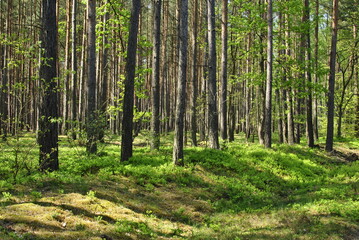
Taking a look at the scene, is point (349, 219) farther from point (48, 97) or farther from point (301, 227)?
point (48, 97)

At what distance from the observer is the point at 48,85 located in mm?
8414

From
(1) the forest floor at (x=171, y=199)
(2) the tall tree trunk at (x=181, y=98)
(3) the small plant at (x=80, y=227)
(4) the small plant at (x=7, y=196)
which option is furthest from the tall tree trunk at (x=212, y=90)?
(4) the small plant at (x=7, y=196)

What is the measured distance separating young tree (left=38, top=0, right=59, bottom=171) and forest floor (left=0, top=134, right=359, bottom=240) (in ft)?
1.61

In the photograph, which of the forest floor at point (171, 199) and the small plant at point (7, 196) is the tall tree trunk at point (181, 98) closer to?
the forest floor at point (171, 199)

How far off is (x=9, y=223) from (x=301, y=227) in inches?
256

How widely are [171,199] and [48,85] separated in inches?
201

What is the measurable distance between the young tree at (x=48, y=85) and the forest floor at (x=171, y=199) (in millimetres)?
490

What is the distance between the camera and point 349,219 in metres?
7.50

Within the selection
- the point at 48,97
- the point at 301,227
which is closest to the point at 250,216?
the point at 301,227

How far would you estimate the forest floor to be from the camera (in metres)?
6.04

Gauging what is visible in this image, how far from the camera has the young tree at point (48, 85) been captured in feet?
28.1

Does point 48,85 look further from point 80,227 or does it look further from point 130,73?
point 80,227

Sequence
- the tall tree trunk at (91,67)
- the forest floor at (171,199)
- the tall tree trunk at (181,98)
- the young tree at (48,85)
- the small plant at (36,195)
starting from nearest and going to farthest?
the forest floor at (171,199), the small plant at (36,195), the young tree at (48,85), the tall tree trunk at (181,98), the tall tree trunk at (91,67)

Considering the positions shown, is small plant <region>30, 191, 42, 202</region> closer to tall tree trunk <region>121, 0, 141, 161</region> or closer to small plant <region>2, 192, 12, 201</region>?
small plant <region>2, 192, 12, 201</region>
